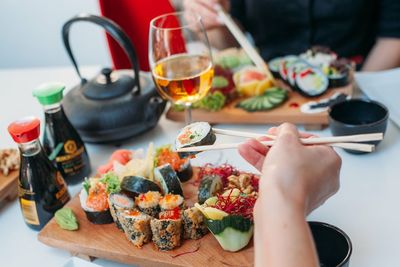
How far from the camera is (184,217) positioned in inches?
35.9

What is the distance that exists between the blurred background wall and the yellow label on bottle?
7.77ft

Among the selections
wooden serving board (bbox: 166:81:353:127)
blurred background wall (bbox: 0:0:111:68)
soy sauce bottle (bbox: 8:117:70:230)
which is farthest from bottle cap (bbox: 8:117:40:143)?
blurred background wall (bbox: 0:0:111:68)

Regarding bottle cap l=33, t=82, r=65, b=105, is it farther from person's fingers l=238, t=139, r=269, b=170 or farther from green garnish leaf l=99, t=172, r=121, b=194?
person's fingers l=238, t=139, r=269, b=170

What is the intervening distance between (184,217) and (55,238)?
0.27m

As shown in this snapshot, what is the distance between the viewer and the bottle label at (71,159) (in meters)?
1.16

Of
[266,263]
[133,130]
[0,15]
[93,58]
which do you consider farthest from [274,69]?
[0,15]

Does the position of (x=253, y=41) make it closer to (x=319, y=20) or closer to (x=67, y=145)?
(x=319, y=20)

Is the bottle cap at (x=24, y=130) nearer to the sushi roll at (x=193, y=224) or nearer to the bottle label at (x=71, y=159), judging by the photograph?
the bottle label at (x=71, y=159)

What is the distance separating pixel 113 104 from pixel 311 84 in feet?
1.74

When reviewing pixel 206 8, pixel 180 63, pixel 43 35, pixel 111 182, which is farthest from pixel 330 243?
pixel 43 35

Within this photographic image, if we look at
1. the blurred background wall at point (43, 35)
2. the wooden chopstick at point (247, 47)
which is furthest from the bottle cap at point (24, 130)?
the blurred background wall at point (43, 35)

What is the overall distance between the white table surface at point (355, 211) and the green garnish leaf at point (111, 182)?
0.46 feet

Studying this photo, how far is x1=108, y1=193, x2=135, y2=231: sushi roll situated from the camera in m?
0.96

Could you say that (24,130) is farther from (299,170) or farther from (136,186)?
(299,170)
